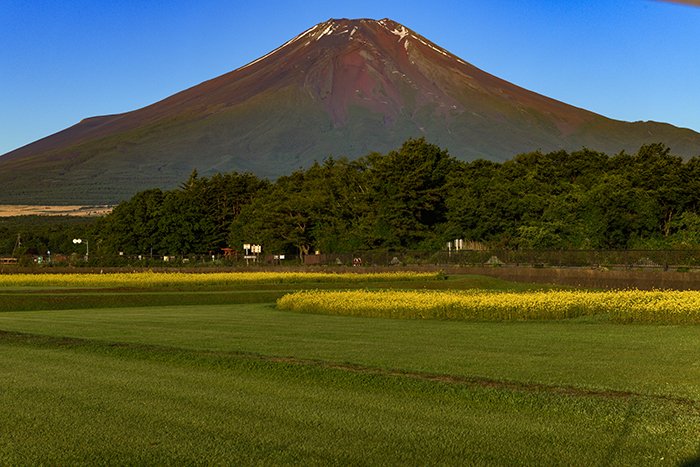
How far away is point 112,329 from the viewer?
28.3 meters

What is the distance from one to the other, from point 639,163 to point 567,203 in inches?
656

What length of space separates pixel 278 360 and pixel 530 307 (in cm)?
1658

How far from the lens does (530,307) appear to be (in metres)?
33.6

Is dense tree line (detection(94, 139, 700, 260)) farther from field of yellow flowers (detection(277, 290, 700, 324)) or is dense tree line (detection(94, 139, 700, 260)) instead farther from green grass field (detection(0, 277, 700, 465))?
green grass field (detection(0, 277, 700, 465))

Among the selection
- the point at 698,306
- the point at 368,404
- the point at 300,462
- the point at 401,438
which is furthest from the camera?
the point at 698,306

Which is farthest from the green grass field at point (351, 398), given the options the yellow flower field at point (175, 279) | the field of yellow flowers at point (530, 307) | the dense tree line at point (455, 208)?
the dense tree line at point (455, 208)

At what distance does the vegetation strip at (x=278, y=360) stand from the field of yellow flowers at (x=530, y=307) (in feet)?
46.1

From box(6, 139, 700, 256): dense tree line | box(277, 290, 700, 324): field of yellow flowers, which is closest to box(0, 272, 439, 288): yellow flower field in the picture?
box(277, 290, 700, 324): field of yellow flowers

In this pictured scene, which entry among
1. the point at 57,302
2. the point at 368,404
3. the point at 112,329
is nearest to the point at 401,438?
the point at 368,404

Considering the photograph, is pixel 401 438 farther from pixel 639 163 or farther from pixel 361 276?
pixel 639 163

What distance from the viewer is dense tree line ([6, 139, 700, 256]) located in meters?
96.2

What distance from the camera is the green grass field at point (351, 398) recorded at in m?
10.8

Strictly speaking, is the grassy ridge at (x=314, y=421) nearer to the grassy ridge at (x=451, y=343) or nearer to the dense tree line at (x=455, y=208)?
the grassy ridge at (x=451, y=343)

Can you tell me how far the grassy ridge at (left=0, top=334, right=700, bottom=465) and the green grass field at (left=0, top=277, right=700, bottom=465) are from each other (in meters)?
0.03
